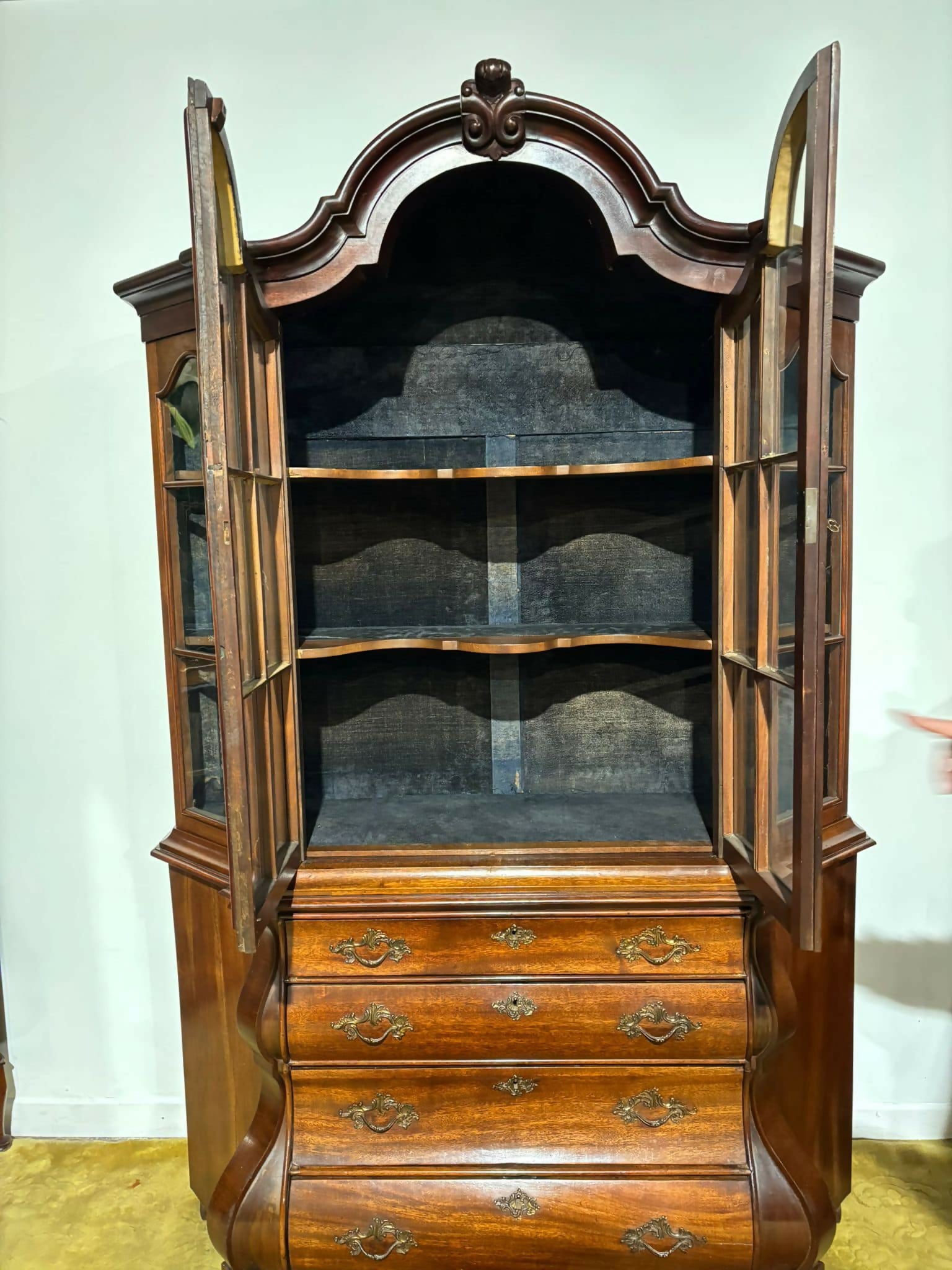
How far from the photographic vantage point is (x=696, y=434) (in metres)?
1.99

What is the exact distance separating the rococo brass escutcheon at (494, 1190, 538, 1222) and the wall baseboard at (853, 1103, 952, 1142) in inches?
42.9

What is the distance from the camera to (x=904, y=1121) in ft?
7.51

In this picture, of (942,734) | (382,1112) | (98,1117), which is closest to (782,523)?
(942,734)

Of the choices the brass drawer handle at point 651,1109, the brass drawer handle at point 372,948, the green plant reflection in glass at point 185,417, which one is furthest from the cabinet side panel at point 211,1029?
the green plant reflection in glass at point 185,417

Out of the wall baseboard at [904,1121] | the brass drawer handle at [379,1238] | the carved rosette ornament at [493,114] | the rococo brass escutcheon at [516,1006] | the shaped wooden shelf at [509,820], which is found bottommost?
the wall baseboard at [904,1121]

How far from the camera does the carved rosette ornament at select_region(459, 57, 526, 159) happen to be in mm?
1432

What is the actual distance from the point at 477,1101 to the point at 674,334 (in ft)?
5.34

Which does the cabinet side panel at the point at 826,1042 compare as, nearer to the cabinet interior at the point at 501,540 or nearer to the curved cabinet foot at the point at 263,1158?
the cabinet interior at the point at 501,540

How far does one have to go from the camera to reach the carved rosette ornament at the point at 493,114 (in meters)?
1.43

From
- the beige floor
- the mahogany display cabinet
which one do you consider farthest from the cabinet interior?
the beige floor

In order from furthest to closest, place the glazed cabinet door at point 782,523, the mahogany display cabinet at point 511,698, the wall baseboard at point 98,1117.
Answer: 1. the wall baseboard at point 98,1117
2. the mahogany display cabinet at point 511,698
3. the glazed cabinet door at point 782,523

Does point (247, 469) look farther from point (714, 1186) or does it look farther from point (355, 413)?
point (714, 1186)

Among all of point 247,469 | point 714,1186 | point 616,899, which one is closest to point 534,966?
point 616,899

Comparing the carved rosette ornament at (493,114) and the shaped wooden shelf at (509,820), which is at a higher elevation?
the carved rosette ornament at (493,114)
